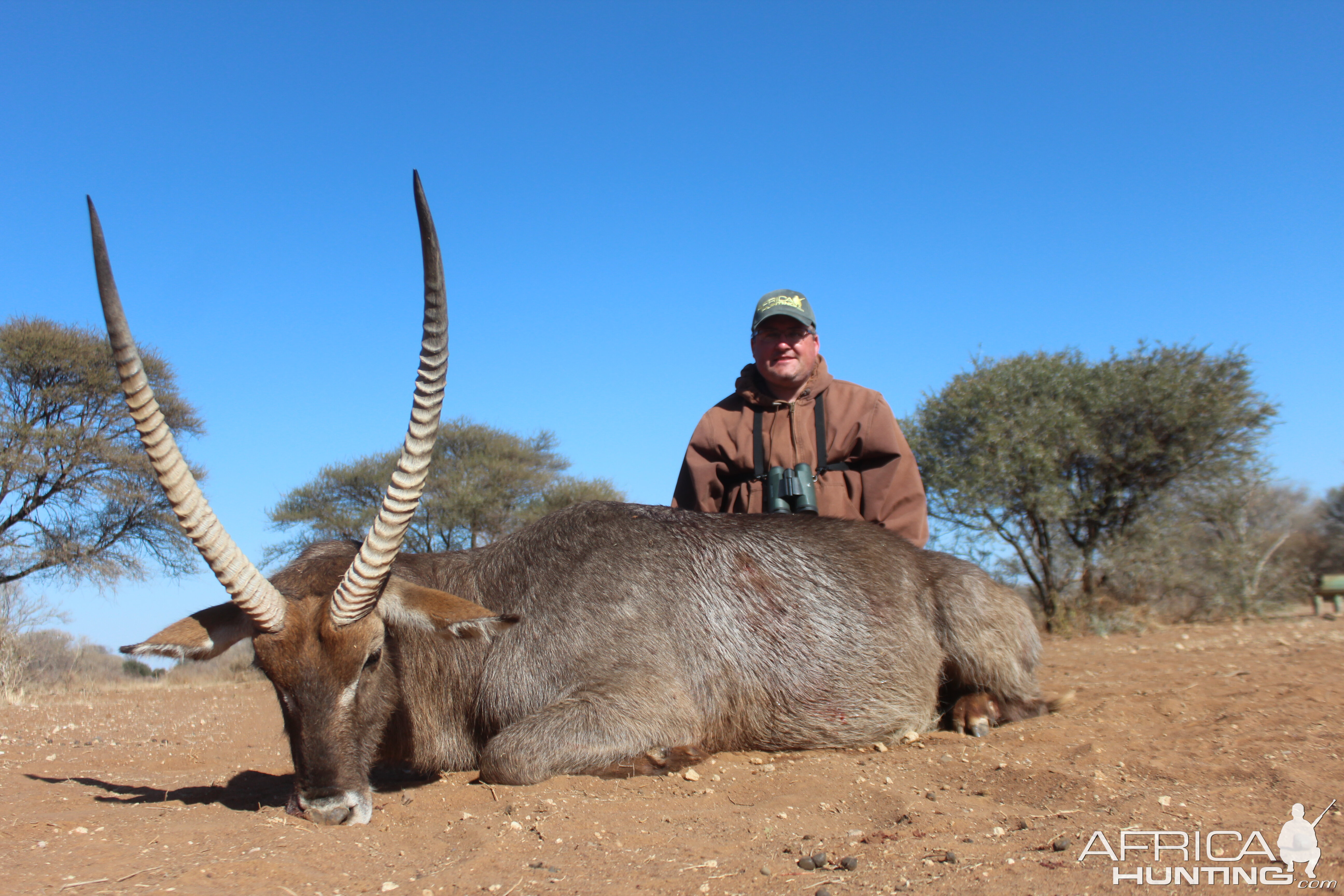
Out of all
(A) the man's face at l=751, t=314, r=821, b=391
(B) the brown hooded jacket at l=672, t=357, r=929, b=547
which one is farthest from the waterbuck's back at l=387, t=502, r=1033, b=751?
(A) the man's face at l=751, t=314, r=821, b=391

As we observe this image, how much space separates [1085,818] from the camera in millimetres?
3025

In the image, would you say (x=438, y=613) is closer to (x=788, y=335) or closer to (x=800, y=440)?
(x=800, y=440)

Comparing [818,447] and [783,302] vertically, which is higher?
[783,302]

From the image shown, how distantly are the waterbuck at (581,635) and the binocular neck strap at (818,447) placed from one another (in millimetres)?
877

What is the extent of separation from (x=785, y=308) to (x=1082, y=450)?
11.4m

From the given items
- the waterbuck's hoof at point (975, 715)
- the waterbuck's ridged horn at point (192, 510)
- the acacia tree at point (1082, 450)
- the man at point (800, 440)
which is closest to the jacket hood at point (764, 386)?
the man at point (800, 440)

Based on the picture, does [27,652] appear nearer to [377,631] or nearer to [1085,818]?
Answer: [377,631]

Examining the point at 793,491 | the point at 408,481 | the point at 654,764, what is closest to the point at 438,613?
the point at 408,481

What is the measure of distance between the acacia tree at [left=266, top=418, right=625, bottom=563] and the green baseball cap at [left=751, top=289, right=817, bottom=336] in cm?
1399

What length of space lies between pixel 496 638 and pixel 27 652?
39.9 ft

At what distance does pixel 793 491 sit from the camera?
6.11 m

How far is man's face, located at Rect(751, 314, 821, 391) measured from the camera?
670cm

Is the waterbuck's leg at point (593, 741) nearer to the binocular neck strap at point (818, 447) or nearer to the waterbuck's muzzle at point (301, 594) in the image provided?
the waterbuck's muzzle at point (301, 594)

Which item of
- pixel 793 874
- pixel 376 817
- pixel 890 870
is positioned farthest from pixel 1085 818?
pixel 376 817
